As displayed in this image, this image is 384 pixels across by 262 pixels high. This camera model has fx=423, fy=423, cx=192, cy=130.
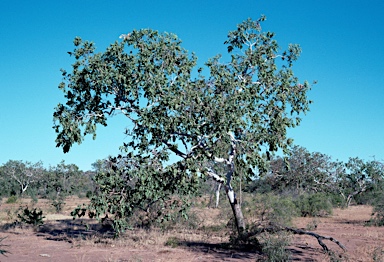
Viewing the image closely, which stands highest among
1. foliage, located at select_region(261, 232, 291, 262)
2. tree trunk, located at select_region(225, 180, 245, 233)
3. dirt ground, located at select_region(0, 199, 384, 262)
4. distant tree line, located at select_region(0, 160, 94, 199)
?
distant tree line, located at select_region(0, 160, 94, 199)

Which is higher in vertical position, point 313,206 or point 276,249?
point 313,206

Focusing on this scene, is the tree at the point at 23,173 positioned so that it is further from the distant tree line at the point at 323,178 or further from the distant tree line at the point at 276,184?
the distant tree line at the point at 323,178

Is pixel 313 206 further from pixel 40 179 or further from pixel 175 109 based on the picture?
pixel 40 179

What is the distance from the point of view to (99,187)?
47.6 ft

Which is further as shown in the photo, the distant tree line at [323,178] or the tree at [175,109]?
the distant tree line at [323,178]

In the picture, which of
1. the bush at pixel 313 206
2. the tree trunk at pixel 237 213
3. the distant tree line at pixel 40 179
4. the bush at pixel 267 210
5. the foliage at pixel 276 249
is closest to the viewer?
the foliage at pixel 276 249

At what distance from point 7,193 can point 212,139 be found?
5499 cm

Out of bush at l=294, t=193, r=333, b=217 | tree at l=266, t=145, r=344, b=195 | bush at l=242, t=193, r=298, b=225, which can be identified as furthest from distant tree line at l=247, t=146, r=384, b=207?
bush at l=242, t=193, r=298, b=225

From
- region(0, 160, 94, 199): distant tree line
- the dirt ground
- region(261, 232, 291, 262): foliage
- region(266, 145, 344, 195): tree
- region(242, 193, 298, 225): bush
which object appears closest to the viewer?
region(261, 232, 291, 262): foliage

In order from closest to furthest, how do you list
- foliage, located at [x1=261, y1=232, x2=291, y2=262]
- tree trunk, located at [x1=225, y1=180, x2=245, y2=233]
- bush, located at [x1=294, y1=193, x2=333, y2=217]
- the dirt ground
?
foliage, located at [x1=261, y1=232, x2=291, y2=262] < the dirt ground < tree trunk, located at [x1=225, y1=180, x2=245, y2=233] < bush, located at [x1=294, y1=193, x2=333, y2=217]

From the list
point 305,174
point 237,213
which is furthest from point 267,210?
point 305,174

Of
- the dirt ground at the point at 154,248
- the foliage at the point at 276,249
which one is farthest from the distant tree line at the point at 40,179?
the foliage at the point at 276,249

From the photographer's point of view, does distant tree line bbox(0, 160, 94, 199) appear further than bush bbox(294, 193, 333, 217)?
Yes

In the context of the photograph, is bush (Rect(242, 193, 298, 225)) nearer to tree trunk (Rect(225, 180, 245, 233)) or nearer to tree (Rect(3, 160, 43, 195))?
tree trunk (Rect(225, 180, 245, 233))
